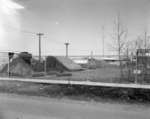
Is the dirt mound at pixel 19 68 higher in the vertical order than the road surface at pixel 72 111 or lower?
higher

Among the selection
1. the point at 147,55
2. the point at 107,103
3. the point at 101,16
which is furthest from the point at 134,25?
the point at 107,103

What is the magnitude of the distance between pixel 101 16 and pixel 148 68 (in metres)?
8.86

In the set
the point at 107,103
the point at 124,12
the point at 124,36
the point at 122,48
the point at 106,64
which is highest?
the point at 124,12

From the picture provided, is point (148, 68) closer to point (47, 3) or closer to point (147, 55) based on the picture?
point (147, 55)

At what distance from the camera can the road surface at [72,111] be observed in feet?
11.8

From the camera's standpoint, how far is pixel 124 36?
324 inches

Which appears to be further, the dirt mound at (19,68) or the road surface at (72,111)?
the dirt mound at (19,68)

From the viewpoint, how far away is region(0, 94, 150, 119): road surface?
3.60 metres

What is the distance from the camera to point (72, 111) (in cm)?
395

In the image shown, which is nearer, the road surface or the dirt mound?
the road surface

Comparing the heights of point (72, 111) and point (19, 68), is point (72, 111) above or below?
below

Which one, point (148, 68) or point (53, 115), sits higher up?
point (148, 68)

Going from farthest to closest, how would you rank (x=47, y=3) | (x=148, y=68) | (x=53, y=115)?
1. (x=47, y=3)
2. (x=148, y=68)
3. (x=53, y=115)

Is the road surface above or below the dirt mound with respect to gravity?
below
